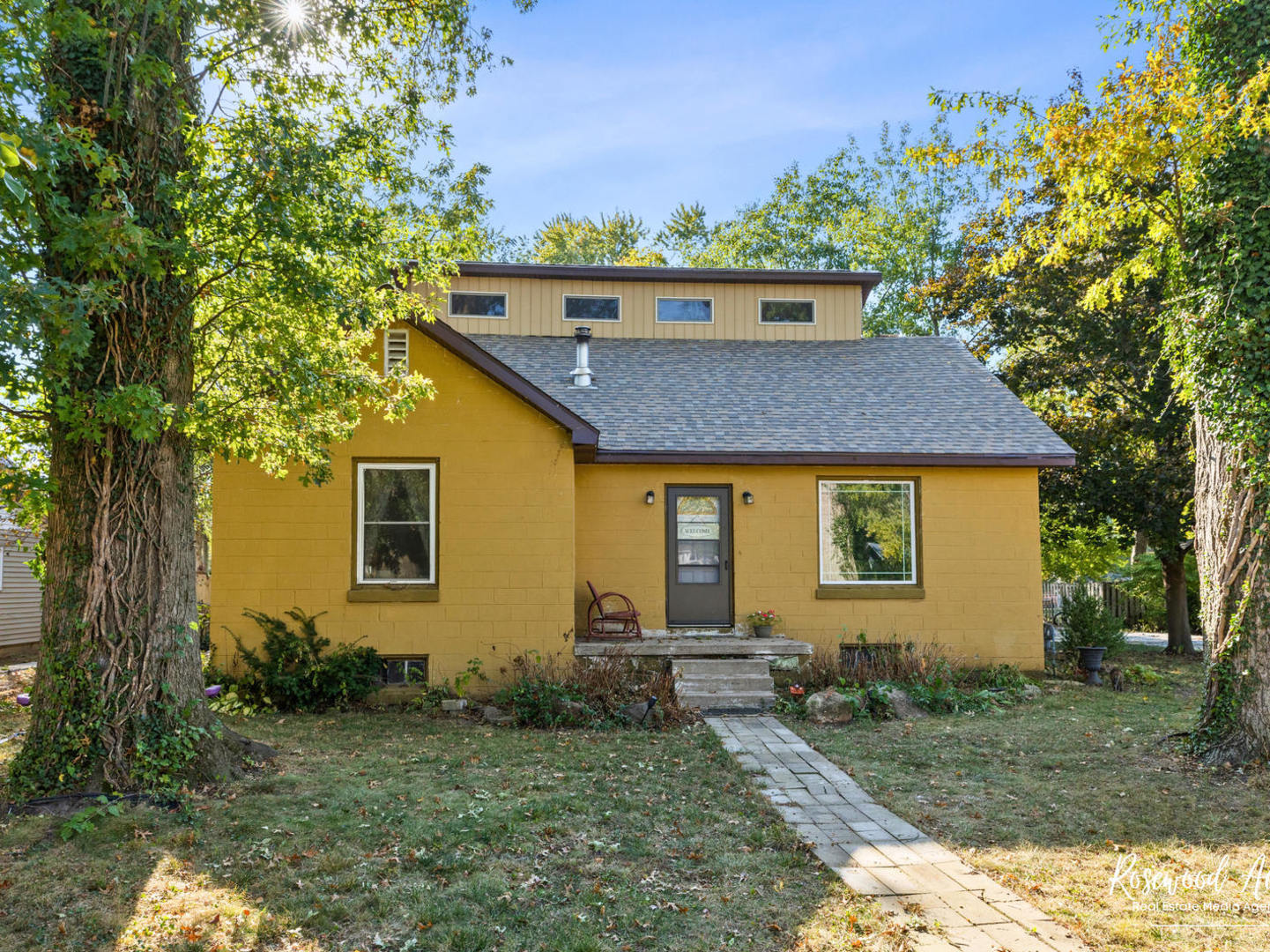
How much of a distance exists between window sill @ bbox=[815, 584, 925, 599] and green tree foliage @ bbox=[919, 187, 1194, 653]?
500 centimetres

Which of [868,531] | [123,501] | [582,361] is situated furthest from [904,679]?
[123,501]

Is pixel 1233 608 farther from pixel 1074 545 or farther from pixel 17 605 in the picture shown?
pixel 17 605

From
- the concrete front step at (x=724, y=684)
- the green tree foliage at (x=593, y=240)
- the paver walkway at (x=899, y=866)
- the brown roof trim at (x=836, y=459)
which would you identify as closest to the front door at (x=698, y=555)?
the brown roof trim at (x=836, y=459)

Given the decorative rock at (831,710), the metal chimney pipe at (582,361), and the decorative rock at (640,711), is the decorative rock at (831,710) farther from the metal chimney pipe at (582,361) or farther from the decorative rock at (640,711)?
the metal chimney pipe at (582,361)

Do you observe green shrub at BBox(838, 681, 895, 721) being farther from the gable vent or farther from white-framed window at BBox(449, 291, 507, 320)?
white-framed window at BBox(449, 291, 507, 320)

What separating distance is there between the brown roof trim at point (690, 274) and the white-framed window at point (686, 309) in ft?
1.19

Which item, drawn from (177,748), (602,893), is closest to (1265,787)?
(602,893)

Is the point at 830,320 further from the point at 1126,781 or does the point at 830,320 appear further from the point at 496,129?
the point at 1126,781

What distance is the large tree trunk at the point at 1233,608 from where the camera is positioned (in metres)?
6.35

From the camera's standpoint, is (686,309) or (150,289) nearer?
(150,289)

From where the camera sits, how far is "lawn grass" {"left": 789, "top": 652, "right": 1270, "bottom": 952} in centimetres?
398

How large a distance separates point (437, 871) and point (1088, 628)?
10.4 metres

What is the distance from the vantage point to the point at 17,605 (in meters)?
16.0

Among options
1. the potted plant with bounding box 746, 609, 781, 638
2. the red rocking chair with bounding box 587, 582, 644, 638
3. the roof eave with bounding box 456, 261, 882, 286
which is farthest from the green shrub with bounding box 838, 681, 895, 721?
the roof eave with bounding box 456, 261, 882, 286
